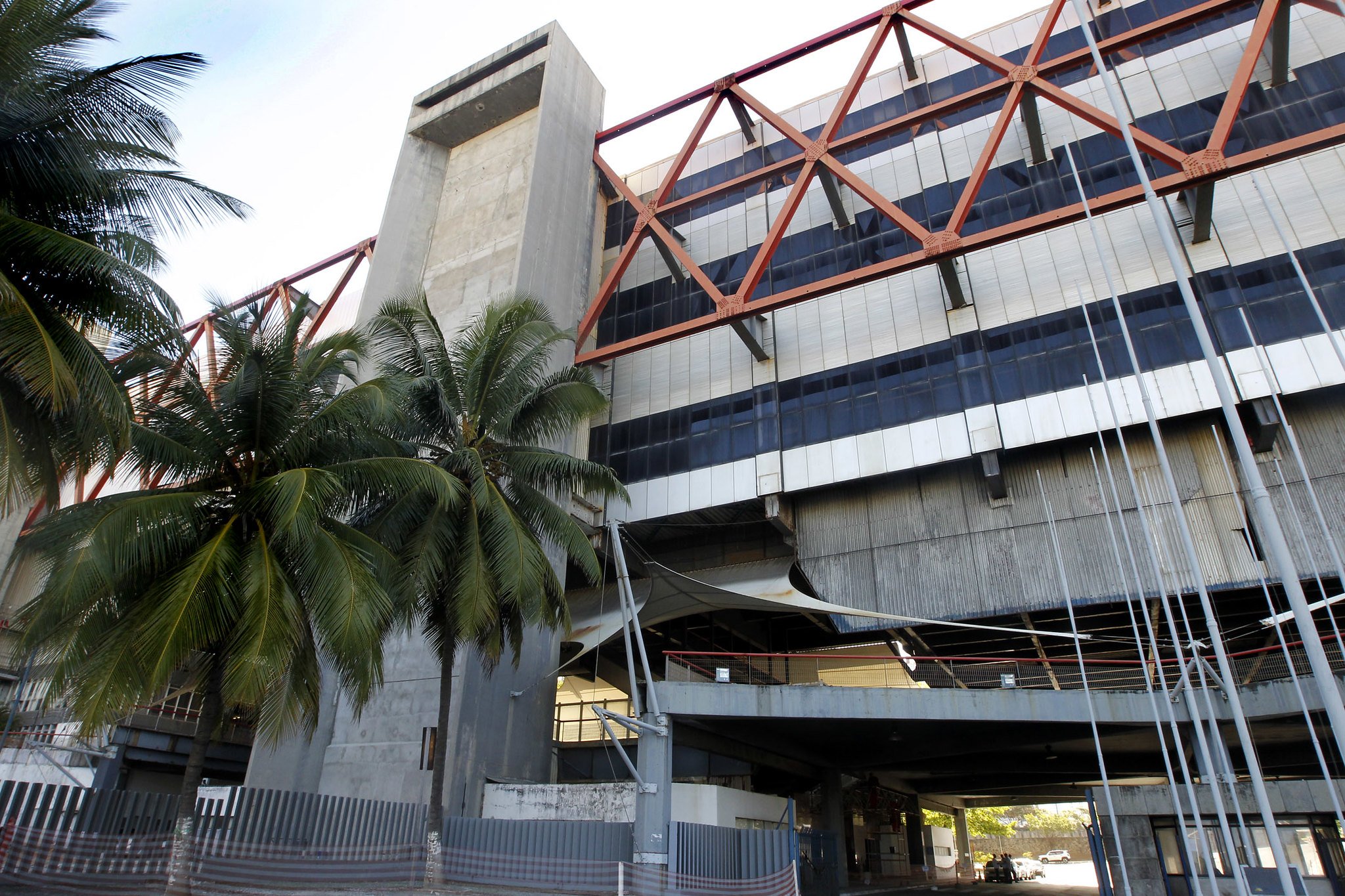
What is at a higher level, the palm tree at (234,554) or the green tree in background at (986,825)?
the palm tree at (234,554)

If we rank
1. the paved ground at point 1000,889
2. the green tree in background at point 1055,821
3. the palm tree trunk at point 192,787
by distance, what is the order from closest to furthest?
the palm tree trunk at point 192,787, the paved ground at point 1000,889, the green tree in background at point 1055,821

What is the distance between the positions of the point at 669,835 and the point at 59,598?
37.3 feet

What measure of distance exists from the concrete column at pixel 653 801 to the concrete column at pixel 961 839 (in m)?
41.9

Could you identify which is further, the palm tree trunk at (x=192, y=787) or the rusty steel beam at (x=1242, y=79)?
the rusty steel beam at (x=1242, y=79)

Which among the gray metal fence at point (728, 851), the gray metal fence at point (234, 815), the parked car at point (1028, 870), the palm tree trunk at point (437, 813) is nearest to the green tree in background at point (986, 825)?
the parked car at point (1028, 870)

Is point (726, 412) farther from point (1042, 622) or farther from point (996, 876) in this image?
point (996, 876)

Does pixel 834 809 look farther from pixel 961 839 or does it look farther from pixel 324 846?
pixel 961 839

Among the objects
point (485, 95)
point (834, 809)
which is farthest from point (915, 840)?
point (485, 95)

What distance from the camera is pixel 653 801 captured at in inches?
650

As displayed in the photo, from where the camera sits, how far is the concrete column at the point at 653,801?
630 inches

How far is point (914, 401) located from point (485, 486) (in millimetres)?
14240

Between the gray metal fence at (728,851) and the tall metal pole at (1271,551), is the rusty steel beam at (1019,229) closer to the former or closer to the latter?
the tall metal pole at (1271,551)

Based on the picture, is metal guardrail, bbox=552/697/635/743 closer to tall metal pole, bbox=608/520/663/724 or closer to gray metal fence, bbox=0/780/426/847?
tall metal pole, bbox=608/520/663/724

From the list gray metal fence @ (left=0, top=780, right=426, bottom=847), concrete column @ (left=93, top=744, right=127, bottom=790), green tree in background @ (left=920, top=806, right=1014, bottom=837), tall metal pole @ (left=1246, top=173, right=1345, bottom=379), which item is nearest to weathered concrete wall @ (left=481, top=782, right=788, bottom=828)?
gray metal fence @ (left=0, top=780, right=426, bottom=847)
